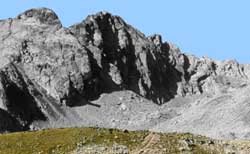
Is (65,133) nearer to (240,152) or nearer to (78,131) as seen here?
(78,131)

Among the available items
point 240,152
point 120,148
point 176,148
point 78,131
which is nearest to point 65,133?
point 78,131

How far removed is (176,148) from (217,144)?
411 cm

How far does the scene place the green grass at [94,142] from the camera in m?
49.1

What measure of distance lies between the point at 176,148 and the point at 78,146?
7126mm

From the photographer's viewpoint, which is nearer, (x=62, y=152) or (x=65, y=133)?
(x=62, y=152)

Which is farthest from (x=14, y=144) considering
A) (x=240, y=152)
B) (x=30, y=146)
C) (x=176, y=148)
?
(x=240, y=152)

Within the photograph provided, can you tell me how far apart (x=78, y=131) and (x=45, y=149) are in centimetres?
353

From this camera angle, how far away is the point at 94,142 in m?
50.0

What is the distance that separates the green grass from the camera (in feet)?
161

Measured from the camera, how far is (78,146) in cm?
4956

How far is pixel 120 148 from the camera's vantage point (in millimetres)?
48500

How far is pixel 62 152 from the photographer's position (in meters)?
48.8

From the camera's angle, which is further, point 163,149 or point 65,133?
point 65,133

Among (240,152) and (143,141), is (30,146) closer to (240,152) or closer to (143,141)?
(143,141)
